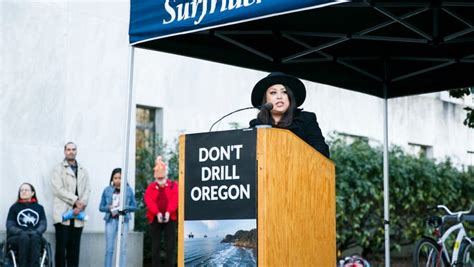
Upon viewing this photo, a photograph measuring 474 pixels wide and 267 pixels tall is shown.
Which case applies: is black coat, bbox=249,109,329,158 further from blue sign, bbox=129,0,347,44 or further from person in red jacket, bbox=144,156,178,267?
person in red jacket, bbox=144,156,178,267

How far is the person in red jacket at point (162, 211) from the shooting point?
1370 centimetres

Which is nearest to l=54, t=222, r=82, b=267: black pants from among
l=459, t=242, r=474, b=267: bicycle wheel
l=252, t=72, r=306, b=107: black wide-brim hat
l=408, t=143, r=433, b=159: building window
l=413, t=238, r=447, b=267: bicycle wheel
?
l=413, t=238, r=447, b=267: bicycle wheel

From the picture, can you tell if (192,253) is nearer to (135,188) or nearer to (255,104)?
(255,104)

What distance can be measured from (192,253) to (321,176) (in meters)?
0.93

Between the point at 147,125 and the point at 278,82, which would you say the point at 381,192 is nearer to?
the point at 147,125

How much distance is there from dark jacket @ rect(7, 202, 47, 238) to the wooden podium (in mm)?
7237

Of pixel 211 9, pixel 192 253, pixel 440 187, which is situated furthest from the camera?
pixel 440 187

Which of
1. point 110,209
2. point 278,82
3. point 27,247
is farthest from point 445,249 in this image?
point 27,247

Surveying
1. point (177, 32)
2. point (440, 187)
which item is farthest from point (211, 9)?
point (440, 187)

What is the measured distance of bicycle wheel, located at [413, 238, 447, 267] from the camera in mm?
10555

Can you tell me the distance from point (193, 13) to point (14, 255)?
246 inches

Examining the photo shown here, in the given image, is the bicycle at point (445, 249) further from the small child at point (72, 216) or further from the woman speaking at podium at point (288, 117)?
the small child at point (72, 216)

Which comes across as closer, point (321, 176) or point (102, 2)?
point (321, 176)

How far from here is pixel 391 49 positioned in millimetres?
9453
